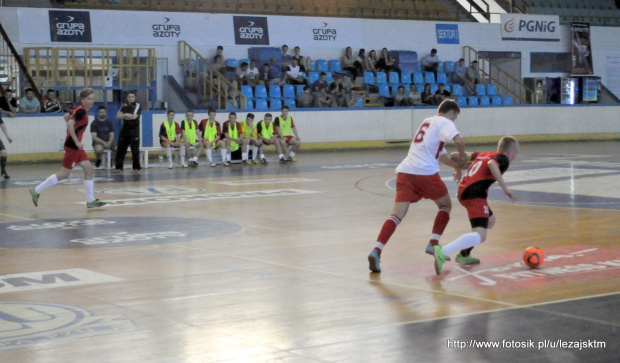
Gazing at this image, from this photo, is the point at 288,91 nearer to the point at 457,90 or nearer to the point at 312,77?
the point at 312,77

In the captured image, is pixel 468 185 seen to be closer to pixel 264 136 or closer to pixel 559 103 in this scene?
pixel 264 136

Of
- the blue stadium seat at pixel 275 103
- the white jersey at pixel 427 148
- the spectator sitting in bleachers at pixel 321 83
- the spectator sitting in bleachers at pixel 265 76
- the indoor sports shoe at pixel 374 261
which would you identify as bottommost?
the indoor sports shoe at pixel 374 261

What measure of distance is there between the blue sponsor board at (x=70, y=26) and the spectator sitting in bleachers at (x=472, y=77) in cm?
1591

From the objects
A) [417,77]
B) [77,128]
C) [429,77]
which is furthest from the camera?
[429,77]

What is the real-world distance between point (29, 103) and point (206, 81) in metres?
7.02

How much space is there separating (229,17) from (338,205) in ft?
67.5

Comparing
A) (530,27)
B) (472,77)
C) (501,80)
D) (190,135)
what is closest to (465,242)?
(190,135)

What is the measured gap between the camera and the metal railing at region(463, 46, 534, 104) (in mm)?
40500

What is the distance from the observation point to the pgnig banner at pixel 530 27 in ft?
134

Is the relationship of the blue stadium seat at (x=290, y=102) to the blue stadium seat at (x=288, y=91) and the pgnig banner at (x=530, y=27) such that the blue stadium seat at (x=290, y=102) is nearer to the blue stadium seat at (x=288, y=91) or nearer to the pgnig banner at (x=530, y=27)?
the blue stadium seat at (x=288, y=91)

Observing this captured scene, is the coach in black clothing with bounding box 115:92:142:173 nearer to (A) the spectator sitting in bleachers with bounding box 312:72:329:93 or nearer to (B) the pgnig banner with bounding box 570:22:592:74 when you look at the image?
(A) the spectator sitting in bleachers with bounding box 312:72:329:93

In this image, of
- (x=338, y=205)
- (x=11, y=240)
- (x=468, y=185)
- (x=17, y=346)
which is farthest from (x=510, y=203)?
(x=17, y=346)

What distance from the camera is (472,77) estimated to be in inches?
1542

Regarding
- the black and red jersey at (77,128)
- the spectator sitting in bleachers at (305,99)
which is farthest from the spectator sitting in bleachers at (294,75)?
the black and red jersey at (77,128)
